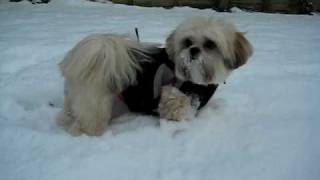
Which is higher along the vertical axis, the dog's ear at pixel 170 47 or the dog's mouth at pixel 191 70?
the dog's ear at pixel 170 47

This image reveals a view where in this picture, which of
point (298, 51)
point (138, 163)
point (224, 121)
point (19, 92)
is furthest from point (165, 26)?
point (138, 163)

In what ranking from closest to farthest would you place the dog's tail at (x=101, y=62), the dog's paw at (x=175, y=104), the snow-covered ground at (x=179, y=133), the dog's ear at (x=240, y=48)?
1. the snow-covered ground at (x=179, y=133)
2. the dog's tail at (x=101, y=62)
3. the dog's ear at (x=240, y=48)
4. the dog's paw at (x=175, y=104)

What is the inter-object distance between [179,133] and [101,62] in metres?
0.70

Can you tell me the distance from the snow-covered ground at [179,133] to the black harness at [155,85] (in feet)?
0.54

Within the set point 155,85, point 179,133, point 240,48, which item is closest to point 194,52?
point 240,48

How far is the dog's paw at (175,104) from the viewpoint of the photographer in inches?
128

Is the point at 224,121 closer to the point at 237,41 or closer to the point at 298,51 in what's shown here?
the point at 237,41

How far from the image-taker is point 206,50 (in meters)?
3.06

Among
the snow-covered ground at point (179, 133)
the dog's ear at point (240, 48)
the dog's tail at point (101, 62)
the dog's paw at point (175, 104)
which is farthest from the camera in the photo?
the dog's paw at point (175, 104)

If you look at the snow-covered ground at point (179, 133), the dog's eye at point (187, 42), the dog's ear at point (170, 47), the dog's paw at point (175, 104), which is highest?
the dog's eye at point (187, 42)

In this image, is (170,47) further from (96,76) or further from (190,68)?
(96,76)

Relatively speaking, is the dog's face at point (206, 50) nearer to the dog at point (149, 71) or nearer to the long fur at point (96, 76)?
the dog at point (149, 71)

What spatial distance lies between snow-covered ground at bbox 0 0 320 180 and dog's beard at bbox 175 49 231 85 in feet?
1.13

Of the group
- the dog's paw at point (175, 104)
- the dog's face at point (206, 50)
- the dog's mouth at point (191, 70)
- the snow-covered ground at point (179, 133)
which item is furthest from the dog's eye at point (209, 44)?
the snow-covered ground at point (179, 133)
